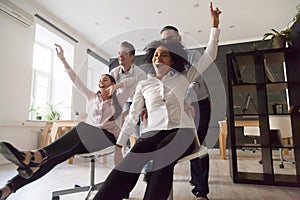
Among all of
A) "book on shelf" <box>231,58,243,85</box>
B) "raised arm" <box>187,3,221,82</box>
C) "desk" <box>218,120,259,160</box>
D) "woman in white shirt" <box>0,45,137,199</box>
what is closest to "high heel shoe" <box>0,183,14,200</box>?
"woman in white shirt" <box>0,45,137,199</box>

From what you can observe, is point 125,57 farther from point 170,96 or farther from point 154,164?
point 154,164

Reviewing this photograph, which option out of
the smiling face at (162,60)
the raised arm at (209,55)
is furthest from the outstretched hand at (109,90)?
the raised arm at (209,55)

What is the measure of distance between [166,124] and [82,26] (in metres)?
3.82

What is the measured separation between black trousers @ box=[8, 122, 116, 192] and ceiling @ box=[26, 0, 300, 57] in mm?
2046

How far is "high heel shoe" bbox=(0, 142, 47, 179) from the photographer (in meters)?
0.92

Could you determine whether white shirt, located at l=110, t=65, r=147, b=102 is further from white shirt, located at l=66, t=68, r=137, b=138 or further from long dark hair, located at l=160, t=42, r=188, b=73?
long dark hair, located at l=160, t=42, r=188, b=73

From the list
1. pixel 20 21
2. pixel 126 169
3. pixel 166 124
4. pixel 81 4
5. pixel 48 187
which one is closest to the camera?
pixel 126 169

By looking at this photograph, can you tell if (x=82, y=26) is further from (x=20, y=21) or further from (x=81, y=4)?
(x=20, y=21)

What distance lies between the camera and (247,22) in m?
4.00

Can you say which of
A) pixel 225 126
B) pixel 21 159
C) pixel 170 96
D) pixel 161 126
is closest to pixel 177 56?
pixel 170 96

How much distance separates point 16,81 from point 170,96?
9.64 feet

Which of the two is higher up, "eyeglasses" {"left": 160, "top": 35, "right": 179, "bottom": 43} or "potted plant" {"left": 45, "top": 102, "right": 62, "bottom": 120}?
"eyeglasses" {"left": 160, "top": 35, "right": 179, "bottom": 43}

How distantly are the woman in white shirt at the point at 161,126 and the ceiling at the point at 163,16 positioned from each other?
81.2 inches

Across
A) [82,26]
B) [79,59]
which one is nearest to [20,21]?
[82,26]
